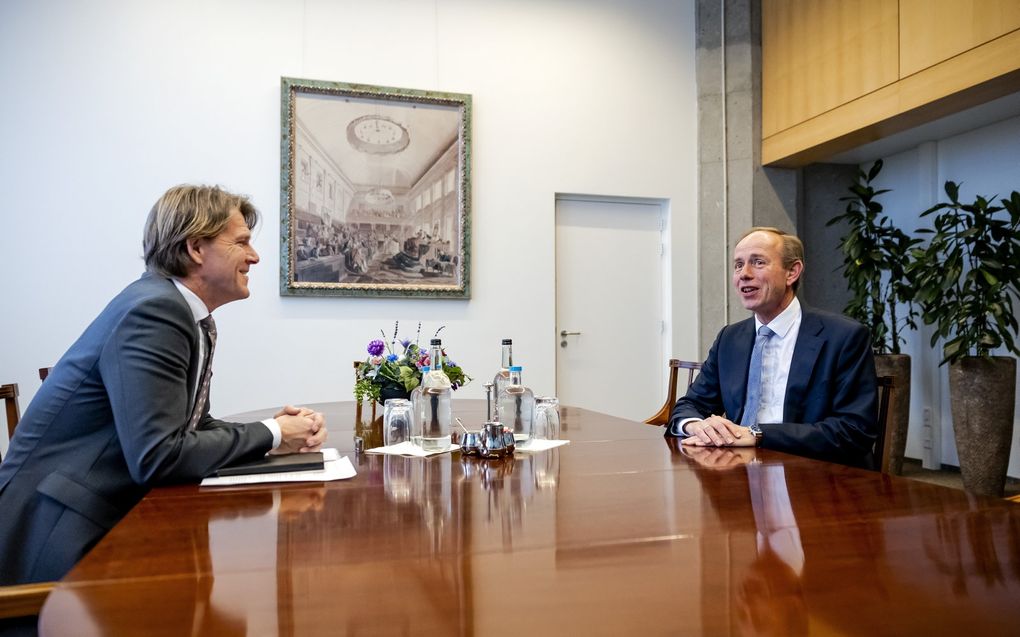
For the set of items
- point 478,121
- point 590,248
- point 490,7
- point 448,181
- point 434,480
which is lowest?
point 434,480

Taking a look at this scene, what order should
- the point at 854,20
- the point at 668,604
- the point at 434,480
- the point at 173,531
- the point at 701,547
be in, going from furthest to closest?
the point at 854,20 → the point at 434,480 → the point at 173,531 → the point at 701,547 → the point at 668,604

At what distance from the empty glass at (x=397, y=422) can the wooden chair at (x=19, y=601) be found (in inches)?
37.3

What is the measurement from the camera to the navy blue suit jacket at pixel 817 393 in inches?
74.5

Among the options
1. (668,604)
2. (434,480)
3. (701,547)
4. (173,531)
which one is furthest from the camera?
(434,480)

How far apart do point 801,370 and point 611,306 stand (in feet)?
10.8

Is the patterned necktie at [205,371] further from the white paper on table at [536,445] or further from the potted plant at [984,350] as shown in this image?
the potted plant at [984,350]

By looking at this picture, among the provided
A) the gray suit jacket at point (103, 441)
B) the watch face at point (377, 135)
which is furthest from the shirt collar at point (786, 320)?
the watch face at point (377, 135)

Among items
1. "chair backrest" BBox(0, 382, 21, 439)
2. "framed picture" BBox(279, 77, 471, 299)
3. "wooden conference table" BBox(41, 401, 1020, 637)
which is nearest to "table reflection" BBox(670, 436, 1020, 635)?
"wooden conference table" BBox(41, 401, 1020, 637)

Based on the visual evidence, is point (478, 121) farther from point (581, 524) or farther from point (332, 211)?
point (581, 524)

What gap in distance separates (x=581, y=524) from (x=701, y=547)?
191 millimetres

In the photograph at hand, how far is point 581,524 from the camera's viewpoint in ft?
3.37

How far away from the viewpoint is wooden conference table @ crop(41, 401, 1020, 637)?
677mm

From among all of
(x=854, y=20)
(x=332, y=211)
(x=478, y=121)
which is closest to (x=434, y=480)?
(x=332, y=211)

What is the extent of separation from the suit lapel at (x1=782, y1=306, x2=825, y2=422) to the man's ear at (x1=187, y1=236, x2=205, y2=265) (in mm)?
1690
